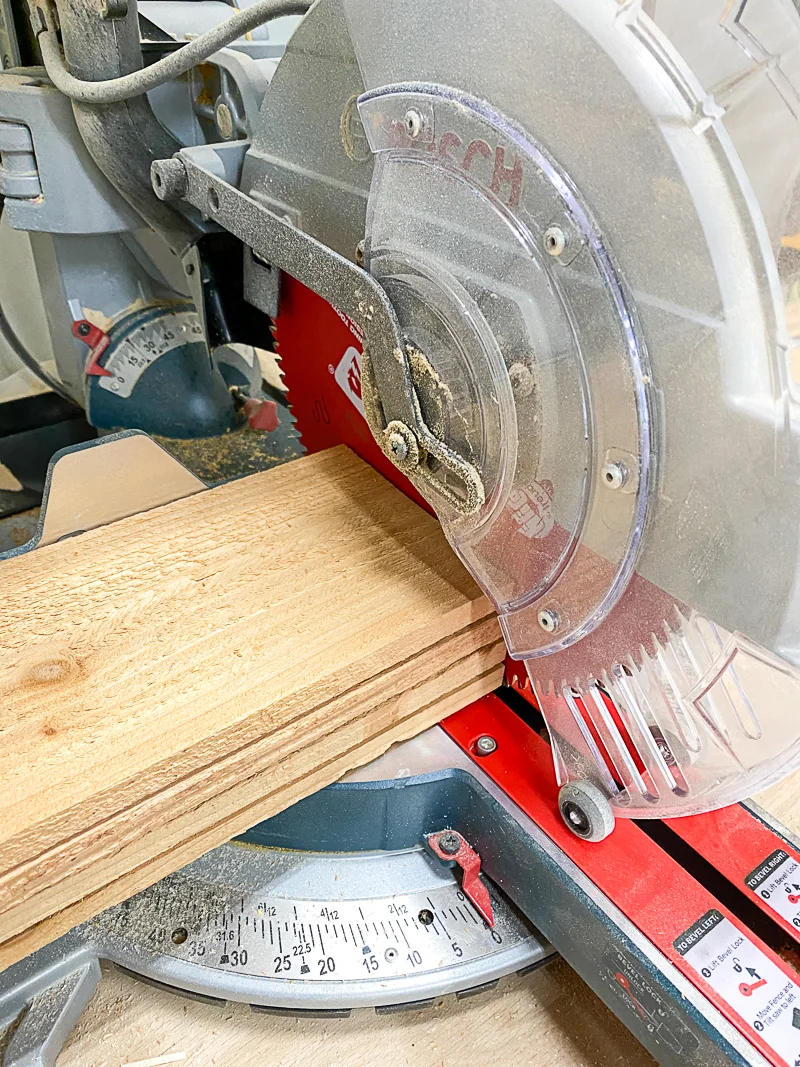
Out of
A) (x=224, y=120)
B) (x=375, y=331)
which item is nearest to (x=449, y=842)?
(x=375, y=331)

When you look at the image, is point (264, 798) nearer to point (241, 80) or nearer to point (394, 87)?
point (394, 87)

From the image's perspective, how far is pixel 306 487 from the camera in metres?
0.96

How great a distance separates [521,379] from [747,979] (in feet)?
1.80

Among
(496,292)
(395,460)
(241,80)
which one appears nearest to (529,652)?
(395,460)

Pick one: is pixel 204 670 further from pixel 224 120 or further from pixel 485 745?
pixel 224 120

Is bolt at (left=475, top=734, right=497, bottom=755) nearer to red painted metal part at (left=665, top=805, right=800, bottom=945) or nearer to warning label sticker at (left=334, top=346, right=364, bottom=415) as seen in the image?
red painted metal part at (left=665, top=805, right=800, bottom=945)

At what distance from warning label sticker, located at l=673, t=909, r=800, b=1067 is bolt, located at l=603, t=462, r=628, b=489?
1.40ft

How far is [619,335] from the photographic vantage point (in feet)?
1.80

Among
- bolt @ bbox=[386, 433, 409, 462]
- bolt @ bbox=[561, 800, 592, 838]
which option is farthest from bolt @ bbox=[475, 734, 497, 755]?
bolt @ bbox=[386, 433, 409, 462]

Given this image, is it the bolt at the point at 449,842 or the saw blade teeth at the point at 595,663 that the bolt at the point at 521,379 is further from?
the bolt at the point at 449,842

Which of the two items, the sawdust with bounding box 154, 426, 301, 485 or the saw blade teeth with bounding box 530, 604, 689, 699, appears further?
the sawdust with bounding box 154, 426, 301, 485

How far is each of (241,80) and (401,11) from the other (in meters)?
0.37

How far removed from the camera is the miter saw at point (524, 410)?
503mm

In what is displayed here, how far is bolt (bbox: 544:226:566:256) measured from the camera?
0.55 m
